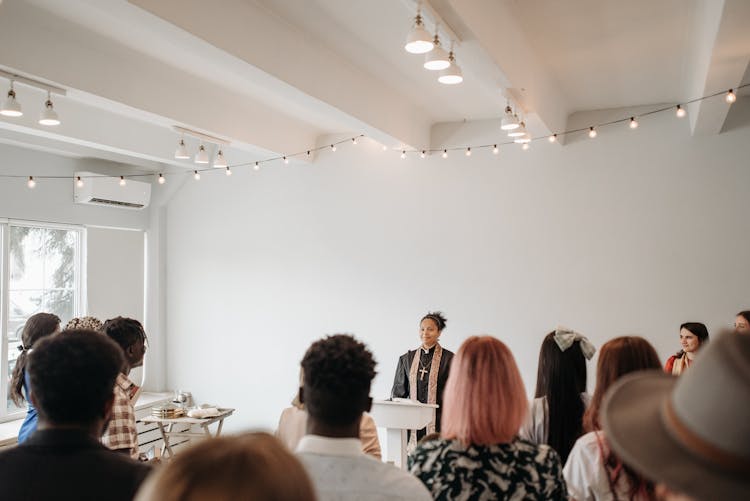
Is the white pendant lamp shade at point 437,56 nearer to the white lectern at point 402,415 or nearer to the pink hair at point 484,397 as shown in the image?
the pink hair at point 484,397

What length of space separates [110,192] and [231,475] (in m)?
7.04

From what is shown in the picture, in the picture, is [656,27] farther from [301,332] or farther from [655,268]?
[301,332]

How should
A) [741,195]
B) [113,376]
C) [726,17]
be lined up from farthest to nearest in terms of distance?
[741,195] < [726,17] < [113,376]

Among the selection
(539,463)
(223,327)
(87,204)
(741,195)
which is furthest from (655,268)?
(87,204)

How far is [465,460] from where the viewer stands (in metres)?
1.75

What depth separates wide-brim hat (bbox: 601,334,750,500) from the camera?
788 mm

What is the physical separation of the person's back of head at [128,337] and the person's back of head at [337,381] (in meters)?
1.67

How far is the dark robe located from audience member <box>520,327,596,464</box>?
238cm

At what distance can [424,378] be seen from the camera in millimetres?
5148

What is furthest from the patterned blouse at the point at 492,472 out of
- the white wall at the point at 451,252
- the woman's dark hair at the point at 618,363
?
the white wall at the point at 451,252

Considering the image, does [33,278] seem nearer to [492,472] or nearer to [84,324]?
[84,324]

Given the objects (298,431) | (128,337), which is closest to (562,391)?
(298,431)

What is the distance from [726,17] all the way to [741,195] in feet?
9.04

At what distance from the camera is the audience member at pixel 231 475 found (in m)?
0.72
